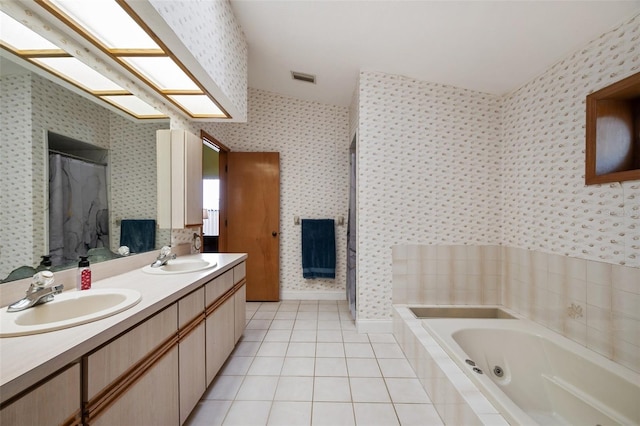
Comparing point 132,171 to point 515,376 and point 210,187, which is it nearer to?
point 210,187

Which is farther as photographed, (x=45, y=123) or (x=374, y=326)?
(x=374, y=326)

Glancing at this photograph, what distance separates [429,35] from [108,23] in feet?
6.36

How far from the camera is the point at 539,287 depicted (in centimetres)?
199

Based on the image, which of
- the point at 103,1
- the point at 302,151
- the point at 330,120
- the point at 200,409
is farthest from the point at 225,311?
the point at 330,120

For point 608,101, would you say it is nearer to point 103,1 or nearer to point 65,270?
point 103,1

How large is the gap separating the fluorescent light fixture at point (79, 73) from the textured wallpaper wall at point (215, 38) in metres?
0.54

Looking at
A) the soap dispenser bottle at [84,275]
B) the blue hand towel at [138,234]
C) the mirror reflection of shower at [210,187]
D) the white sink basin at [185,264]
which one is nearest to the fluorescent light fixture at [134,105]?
the blue hand towel at [138,234]

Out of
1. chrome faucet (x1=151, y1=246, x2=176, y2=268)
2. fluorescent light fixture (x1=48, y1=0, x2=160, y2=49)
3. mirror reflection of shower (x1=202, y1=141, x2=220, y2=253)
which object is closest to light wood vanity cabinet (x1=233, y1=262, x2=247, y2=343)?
chrome faucet (x1=151, y1=246, x2=176, y2=268)

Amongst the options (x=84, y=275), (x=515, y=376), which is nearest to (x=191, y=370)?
(x=84, y=275)

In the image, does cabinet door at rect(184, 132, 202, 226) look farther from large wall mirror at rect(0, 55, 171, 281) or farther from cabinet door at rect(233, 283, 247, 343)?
cabinet door at rect(233, 283, 247, 343)

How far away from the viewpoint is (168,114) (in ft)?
6.81

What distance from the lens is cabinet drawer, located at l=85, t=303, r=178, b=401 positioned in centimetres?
82

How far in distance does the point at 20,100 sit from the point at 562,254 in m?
3.07

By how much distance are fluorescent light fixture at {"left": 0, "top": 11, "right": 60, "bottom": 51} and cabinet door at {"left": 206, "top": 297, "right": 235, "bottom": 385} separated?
1545 mm
